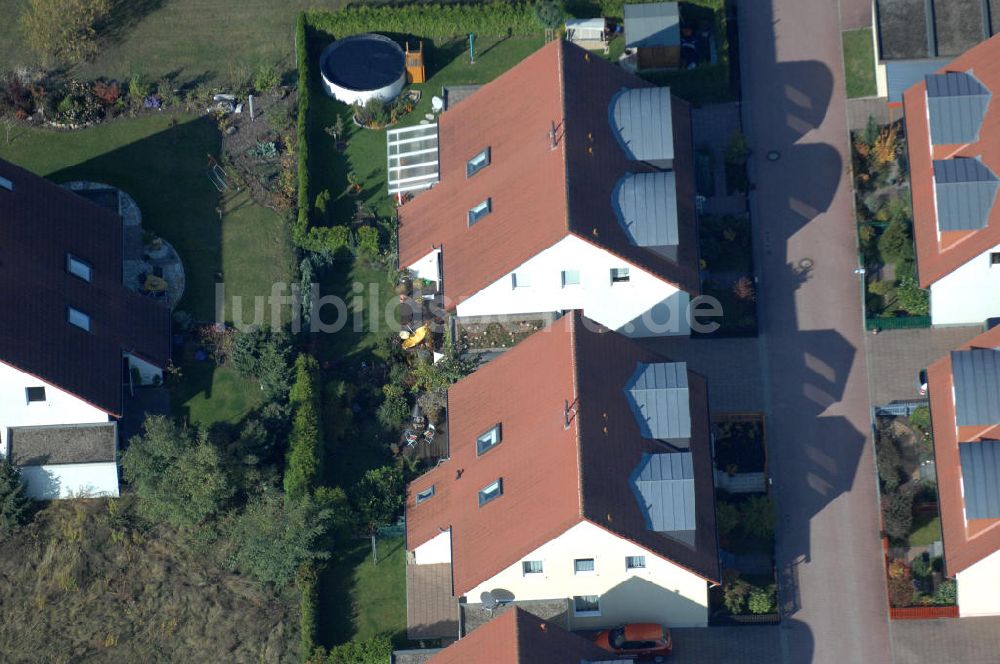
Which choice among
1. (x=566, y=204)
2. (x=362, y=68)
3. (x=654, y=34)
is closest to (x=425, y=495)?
(x=566, y=204)

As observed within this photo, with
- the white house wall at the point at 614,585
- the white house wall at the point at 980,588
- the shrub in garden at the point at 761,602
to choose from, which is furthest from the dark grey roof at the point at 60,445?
the white house wall at the point at 980,588

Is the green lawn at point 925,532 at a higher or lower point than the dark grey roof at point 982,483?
lower

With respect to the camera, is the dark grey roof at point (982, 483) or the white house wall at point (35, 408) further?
the white house wall at point (35, 408)

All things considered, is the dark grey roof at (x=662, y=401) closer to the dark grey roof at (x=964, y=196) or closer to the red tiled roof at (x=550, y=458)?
the red tiled roof at (x=550, y=458)

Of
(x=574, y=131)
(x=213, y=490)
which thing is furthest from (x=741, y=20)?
(x=213, y=490)

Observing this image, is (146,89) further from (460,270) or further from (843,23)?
(843,23)

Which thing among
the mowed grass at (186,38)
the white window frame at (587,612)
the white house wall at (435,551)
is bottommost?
the white window frame at (587,612)

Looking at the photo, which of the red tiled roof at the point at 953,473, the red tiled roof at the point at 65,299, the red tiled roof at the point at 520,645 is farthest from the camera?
the red tiled roof at the point at 65,299

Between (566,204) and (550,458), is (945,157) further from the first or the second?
(550,458)
